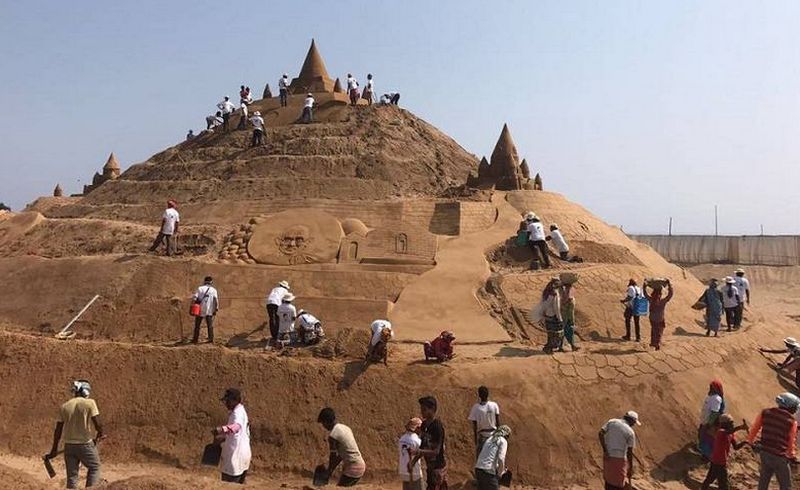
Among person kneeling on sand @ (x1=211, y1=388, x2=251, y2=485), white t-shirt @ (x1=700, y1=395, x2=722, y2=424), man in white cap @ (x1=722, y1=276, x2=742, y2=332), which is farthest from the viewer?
man in white cap @ (x1=722, y1=276, x2=742, y2=332)

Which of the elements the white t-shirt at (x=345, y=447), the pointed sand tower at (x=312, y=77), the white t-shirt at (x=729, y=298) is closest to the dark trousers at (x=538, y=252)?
the white t-shirt at (x=729, y=298)

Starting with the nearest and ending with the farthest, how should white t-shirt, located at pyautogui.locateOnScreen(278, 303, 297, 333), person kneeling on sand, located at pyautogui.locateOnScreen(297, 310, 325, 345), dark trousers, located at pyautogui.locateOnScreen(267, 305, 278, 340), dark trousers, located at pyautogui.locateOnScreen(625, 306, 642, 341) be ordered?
white t-shirt, located at pyautogui.locateOnScreen(278, 303, 297, 333), person kneeling on sand, located at pyautogui.locateOnScreen(297, 310, 325, 345), dark trousers, located at pyautogui.locateOnScreen(267, 305, 278, 340), dark trousers, located at pyautogui.locateOnScreen(625, 306, 642, 341)

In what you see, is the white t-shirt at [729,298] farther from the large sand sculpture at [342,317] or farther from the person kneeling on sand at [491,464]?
the person kneeling on sand at [491,464]

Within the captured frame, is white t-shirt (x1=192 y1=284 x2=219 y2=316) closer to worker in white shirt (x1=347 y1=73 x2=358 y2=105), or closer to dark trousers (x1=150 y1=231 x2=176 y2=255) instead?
dark trousers (x1=150 y1=231 x2=176 y2=255)

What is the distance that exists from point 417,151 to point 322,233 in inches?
302

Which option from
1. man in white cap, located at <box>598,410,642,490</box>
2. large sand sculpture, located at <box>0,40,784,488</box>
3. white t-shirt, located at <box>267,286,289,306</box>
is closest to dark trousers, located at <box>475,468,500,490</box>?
man in white cap, located at <box>598,410,642,490</box>

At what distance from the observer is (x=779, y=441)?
7086 mm

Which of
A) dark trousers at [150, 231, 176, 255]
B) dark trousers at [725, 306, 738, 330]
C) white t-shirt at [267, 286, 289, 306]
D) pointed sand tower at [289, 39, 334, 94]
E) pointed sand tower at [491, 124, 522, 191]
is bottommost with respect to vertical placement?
dark trousers at [725, 306, 738, 330]

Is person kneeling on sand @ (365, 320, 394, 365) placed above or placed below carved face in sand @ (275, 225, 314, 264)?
below

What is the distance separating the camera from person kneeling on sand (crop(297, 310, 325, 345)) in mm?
10953

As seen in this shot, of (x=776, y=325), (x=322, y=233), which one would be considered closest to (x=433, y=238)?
(x=322, y=233)

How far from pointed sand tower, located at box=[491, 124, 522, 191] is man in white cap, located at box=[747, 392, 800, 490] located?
37.0ft

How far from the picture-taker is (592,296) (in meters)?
12.6

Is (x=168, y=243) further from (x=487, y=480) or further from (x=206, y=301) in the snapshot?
(x=487, y=480)
